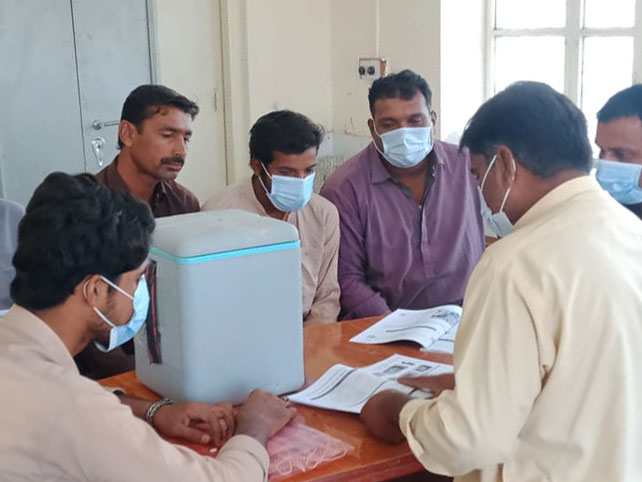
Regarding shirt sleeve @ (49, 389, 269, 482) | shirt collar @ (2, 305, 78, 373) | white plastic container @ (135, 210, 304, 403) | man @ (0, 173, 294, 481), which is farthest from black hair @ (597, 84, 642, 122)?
shirt collar @ (2, 305, 78, 373)

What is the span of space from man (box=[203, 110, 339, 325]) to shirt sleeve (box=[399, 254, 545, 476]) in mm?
1236

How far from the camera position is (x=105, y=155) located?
400 cm

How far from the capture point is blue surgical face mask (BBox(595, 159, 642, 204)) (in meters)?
2.25

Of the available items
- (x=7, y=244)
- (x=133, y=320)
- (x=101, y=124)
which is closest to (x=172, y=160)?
(x=7, y=244)

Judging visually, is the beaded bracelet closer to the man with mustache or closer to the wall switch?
the man with mustache

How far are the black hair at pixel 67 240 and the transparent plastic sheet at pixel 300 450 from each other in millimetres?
460

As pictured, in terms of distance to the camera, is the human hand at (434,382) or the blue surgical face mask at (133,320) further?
the human hand at (434,382)

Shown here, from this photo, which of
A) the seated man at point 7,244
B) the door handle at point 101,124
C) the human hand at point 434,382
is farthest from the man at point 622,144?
the door handle at point 101,124

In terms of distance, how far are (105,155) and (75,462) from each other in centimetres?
301

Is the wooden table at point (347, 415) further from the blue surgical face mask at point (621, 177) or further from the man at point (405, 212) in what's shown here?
the blue surgical face mask at point (621, 177)

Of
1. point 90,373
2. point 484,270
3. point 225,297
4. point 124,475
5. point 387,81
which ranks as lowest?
point 90,373

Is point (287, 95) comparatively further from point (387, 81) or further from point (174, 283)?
point (174, 283)

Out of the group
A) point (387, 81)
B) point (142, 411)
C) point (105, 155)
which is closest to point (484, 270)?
point (142, 411)

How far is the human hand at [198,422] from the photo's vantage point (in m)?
1.58
